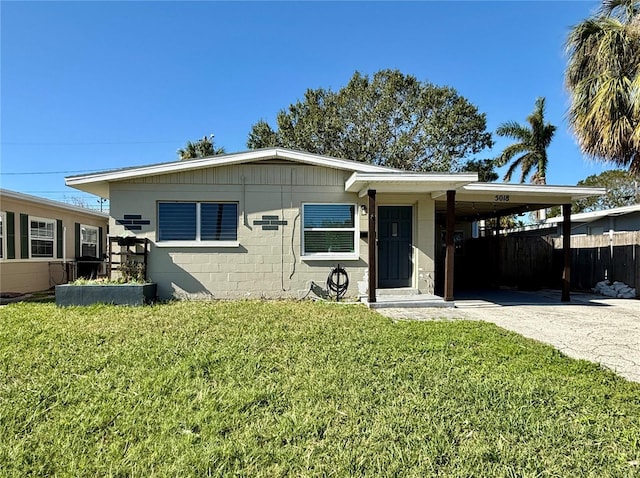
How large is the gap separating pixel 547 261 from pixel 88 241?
15.8 m

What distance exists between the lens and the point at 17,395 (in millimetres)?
3178

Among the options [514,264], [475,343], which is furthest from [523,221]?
[475,343]

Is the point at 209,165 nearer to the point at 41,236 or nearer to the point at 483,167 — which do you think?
the point at 41,236

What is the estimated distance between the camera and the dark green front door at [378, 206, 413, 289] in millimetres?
9289

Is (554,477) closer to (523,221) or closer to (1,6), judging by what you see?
(1,6)

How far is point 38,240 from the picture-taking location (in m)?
10.7

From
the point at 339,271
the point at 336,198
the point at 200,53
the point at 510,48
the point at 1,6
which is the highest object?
the point at 200,53

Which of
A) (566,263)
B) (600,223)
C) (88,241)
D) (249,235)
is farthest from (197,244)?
(600,223)

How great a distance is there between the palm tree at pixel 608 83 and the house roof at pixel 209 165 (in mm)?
4853

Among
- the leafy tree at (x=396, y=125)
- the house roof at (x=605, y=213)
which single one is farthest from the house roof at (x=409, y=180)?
the leafy tree at (x=396, y=125)

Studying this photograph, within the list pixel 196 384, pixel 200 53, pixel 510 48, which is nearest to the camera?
pixel 196 384

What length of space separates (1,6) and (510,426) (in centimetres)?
1196

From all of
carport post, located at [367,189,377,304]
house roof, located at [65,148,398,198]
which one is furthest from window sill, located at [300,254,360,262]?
house roof, located at [65,148,398,198]

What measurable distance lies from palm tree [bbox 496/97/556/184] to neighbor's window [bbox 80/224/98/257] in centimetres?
2076
